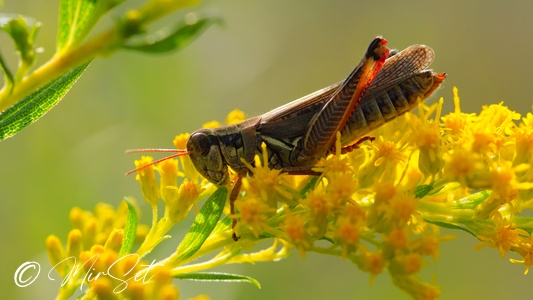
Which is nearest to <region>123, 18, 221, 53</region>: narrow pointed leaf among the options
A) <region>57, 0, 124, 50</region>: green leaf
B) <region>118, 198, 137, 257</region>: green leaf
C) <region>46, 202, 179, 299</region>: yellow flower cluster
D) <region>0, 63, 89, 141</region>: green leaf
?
<region>57, 0, 124, 50</region>: green leaf

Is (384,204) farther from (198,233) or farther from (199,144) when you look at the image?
(199,144)

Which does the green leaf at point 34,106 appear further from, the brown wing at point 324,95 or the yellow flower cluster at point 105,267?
the brown wing at point 324,95

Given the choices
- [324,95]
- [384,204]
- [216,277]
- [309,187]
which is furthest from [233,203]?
[324,95]

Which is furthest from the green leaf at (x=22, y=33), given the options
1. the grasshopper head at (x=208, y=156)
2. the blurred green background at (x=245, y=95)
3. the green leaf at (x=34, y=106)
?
the grasshopper head at (x=208, y=156)

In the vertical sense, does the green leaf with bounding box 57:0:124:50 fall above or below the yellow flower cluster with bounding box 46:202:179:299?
above

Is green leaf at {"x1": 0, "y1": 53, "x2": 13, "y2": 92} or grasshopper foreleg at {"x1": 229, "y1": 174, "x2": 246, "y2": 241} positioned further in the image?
grasshopper foreleg at {"x1": 229, "y1": 174, "x2": 246, "y2": 241}

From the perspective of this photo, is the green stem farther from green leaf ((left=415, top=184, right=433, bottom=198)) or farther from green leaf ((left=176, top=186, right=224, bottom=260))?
green leaf ((left=415, top=184, right=433, bottom=198))

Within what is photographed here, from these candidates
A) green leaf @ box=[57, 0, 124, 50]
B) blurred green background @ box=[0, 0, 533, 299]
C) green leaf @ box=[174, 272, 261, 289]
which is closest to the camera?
green leaf @ box=[57, 0, 124, 50]
